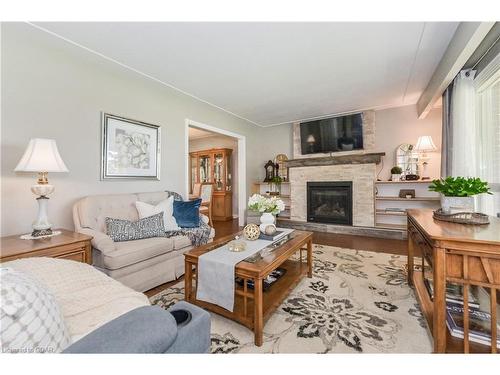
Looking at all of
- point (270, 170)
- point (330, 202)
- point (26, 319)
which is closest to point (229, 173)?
point (270, 170)

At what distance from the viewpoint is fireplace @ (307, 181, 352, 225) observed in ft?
14.5

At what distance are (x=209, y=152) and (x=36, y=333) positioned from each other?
5785mm

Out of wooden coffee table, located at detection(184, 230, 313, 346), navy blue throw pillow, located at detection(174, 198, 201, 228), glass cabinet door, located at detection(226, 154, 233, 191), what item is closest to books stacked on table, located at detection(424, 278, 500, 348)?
wooden coffee table, located at detection(184, 230, 313, 346)

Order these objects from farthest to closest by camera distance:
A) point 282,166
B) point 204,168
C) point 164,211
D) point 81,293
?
point 204,168 → point 282,166 → point 164,211 → point 81,293

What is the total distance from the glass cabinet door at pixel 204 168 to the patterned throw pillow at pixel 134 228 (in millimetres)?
3893

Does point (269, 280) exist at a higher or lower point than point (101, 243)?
lower

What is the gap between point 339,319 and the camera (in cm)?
162

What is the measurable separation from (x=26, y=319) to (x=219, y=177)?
5.57m

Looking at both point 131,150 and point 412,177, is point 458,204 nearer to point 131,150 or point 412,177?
point 412,177

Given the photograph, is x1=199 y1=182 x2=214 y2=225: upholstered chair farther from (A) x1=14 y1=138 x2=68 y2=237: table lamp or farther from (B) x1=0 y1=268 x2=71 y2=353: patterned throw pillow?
(B) x1=0 y1=268 x2=71 y2=353: patterned throw pillow

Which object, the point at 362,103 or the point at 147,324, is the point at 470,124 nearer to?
the point at 362,103
